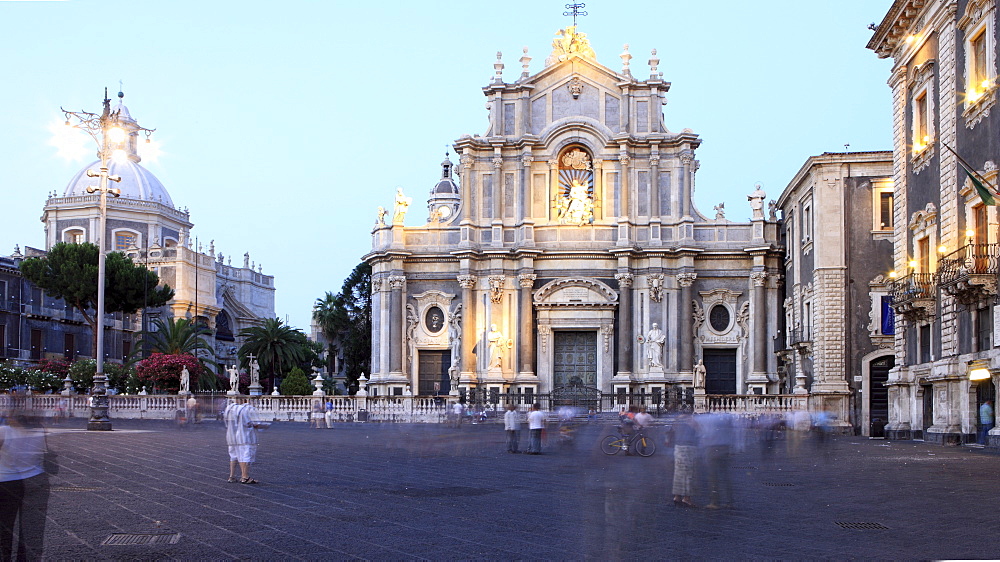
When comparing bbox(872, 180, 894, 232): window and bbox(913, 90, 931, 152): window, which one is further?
bbox(872, 180, 894, 232): window

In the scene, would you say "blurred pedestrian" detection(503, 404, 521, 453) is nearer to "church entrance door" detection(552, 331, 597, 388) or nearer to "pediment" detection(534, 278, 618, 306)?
"pediment" detection(534, 278, 618, 306)

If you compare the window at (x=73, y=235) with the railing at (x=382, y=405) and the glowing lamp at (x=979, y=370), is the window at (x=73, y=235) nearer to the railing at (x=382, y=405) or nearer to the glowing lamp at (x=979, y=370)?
the railing at (x=382, y=405)

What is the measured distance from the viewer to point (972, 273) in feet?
79.8

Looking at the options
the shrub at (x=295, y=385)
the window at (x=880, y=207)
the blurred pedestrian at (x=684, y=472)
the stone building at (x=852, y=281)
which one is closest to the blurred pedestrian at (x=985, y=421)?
the stone building at (x=852, y=281)

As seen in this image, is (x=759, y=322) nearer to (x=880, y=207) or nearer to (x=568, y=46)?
(x=880, y=207)

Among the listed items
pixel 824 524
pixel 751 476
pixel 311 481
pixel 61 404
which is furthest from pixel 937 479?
pixel 61 404

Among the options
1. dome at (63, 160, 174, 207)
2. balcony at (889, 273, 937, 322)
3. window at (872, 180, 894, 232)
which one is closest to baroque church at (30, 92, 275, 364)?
dome at (63, 160, 174, 207)

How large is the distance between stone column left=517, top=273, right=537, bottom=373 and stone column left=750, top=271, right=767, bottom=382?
977 centimetres

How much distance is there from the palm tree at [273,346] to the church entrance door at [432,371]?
22070 millimetres

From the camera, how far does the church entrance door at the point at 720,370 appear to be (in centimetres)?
4897

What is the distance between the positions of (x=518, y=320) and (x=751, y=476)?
30.4m

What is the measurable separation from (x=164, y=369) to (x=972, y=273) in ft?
135

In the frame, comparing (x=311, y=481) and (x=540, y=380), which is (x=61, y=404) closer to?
(x=540, y=380)

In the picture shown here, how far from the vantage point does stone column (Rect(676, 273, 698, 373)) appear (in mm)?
47781
